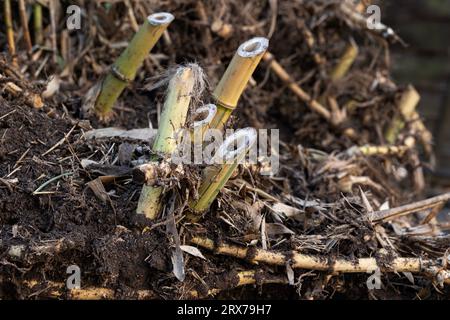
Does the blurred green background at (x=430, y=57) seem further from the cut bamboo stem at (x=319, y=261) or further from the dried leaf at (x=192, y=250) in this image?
the dried leaf at (x=192, y=250)

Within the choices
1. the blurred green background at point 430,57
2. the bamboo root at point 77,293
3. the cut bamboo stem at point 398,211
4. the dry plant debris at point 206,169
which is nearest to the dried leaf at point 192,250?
the dry plant debris at point 206,169

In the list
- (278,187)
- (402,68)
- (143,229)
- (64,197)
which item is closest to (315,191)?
(278,187)

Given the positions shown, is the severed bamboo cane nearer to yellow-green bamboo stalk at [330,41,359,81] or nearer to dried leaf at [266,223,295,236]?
dried leaf at [266,223,295,236]

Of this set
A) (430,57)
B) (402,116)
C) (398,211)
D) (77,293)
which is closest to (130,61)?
(77,293)

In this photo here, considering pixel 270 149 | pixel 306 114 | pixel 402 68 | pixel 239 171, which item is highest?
pixel 239 171
